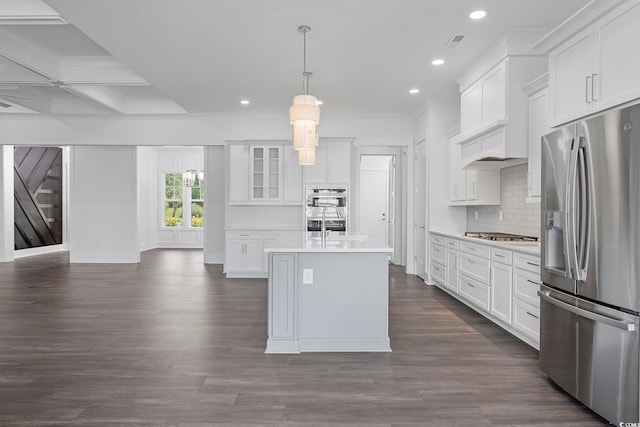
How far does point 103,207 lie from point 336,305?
24.1 feet

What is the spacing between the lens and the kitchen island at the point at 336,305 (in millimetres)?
3445

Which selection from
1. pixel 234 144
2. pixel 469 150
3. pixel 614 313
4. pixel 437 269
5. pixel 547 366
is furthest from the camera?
pixel 234 144

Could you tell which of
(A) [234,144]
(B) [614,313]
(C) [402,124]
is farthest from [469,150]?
(A) [234,144]

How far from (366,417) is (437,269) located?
12.9 feet

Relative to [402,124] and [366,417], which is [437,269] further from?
[366,417]

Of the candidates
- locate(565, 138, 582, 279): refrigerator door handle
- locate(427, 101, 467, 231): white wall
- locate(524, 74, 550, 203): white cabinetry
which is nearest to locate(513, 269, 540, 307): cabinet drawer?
locate(524, 74, 550, 203): white cabinetry

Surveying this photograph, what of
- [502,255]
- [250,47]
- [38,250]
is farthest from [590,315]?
[38,250]

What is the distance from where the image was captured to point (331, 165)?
717cm

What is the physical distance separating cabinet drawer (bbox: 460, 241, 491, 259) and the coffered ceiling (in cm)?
212

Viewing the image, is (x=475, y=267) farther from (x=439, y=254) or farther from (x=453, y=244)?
(x=439, y=254)

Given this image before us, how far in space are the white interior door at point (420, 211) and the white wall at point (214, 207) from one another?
13.6ft

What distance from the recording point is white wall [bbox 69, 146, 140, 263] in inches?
349

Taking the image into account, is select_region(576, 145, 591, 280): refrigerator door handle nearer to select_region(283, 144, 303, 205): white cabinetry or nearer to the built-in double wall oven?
the built-in double wall oven

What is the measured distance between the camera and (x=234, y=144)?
7.30 meters
